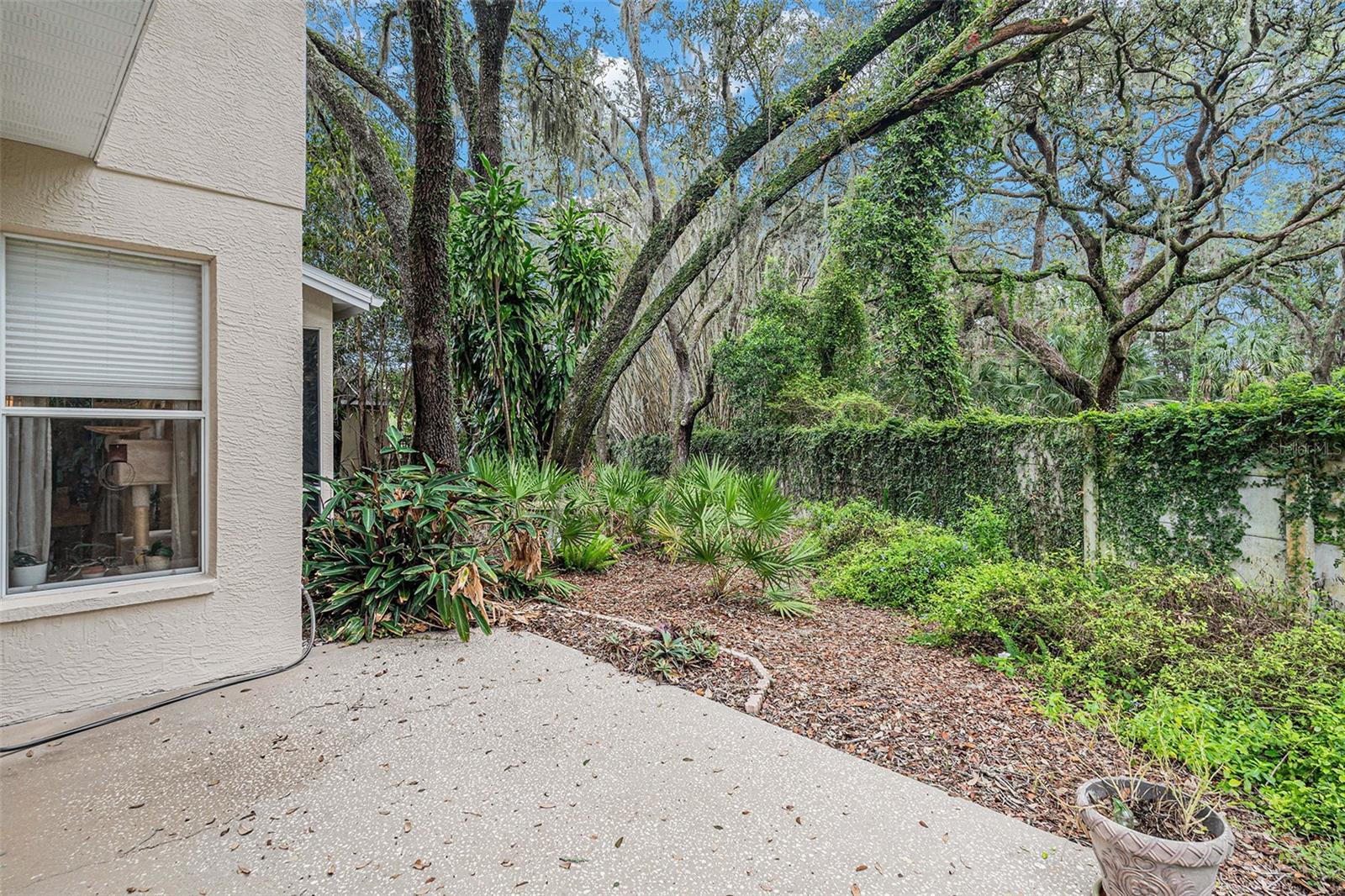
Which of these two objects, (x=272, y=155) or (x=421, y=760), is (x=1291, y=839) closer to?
(x=421, y=760)

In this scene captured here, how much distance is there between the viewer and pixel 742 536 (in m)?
5.01

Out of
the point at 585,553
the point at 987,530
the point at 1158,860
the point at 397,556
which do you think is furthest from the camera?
the point at 987,530

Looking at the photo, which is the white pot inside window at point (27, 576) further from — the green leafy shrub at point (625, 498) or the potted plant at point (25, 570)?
the green leafy shrub at point (625, 498)

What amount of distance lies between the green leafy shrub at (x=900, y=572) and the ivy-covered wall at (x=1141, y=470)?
1.11 meters

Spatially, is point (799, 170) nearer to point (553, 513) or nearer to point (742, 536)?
point (742, 536)

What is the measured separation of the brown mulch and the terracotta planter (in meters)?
0.41

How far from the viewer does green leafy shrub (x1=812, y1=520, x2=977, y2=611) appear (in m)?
5.34

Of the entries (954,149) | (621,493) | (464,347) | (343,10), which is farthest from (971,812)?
(343,10)

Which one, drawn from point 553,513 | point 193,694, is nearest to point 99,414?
point 193,694

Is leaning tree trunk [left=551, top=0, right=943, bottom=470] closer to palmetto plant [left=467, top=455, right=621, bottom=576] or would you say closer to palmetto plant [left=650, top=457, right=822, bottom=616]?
palmetto plant [left=467, top=455, right=621, bottom=576]

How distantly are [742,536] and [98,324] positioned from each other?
4.26 m

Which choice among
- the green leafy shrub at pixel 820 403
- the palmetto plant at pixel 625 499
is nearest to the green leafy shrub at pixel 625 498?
the palmetto plant at pixel 625 499

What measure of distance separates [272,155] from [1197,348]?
15074 millimetres

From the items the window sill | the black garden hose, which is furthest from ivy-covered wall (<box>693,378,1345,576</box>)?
the window sill
